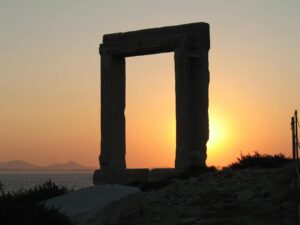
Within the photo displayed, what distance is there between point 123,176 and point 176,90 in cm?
386

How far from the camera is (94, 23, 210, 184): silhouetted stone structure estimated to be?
24078 mm

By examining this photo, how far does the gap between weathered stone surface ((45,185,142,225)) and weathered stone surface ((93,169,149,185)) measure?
1145 cm

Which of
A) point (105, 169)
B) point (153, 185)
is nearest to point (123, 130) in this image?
point (105, 169)

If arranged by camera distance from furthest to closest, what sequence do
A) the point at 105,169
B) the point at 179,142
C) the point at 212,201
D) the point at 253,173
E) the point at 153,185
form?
the point at 105,169 < the point at 179,142 < the point at 153,185 < the point at 253,173 < the point at 212,201

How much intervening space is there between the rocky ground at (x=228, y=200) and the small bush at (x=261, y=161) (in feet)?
2.80

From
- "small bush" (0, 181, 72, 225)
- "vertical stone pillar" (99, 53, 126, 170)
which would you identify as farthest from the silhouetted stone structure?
"small bush" (0, 181, 72, 225)

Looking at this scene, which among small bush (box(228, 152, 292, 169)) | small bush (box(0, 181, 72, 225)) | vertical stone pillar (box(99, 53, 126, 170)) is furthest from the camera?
vertical stone pillar (box(99, 53, 126, 170))

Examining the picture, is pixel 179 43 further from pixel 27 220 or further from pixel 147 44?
pixel 27 220

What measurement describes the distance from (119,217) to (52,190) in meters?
2.79

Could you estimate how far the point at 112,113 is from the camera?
26.0 m

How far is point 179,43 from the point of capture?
24.1m

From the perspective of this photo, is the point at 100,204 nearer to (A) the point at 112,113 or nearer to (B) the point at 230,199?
(B) the point at 230,199

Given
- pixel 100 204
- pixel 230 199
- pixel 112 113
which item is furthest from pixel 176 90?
pixel 100 204

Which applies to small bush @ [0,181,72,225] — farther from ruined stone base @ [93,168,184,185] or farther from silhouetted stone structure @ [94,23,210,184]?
ruined stone base @ [93,168,184,185]
